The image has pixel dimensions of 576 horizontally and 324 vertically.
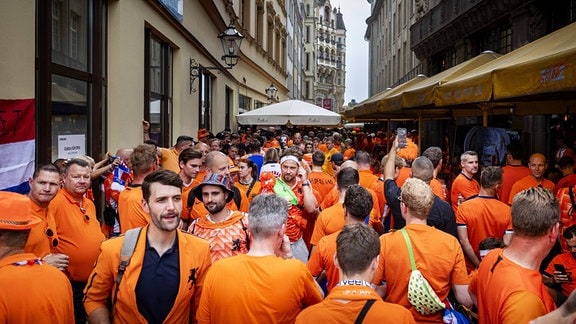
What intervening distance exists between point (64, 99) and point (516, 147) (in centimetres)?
620

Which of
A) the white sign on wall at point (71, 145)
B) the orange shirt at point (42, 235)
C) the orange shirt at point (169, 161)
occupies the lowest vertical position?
the orange shirt at point (42, 235)

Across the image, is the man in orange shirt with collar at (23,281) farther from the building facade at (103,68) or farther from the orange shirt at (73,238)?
the building facade at (103,68)

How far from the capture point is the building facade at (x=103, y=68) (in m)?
5.25

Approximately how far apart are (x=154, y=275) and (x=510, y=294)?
6.90 ft

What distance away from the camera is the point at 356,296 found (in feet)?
8.27

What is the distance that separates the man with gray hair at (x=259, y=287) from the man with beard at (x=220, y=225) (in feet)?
2.29

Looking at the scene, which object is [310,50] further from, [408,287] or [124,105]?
[408,287]

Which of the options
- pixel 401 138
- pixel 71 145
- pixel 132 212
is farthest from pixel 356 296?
pixel 71 145

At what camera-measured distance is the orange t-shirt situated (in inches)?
193

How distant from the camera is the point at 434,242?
3.56m

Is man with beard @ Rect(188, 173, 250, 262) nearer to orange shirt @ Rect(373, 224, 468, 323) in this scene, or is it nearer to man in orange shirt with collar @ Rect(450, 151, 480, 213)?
orange shirt @ Rect(373, 224, 468, 323)

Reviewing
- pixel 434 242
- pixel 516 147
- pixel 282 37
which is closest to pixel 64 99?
pixel 434 242

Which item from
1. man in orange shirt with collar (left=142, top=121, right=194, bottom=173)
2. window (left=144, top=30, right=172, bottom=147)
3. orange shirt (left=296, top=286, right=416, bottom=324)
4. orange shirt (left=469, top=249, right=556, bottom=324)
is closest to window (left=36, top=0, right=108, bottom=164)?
man in orange shirt with collar (left=142, top=121, right=194, bottom=173)

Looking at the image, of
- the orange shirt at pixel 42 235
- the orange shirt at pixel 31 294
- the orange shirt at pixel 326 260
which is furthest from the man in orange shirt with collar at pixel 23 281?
the orange shirt at pixel 326 260
